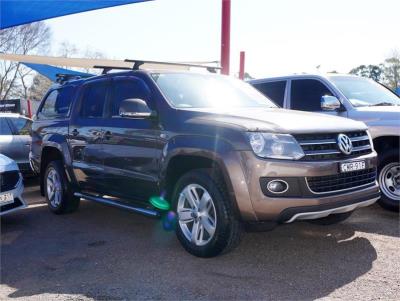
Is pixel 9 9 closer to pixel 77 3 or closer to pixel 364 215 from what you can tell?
pixel 77 3

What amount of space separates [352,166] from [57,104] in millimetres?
4598

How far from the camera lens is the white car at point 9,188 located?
5890mm

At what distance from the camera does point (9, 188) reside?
603 cm

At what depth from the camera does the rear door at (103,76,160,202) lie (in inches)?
194

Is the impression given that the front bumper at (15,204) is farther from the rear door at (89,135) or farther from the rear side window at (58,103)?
the rear side window at (58,103)

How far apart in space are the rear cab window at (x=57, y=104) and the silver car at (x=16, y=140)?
6.65 feet

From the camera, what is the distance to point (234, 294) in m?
3.63

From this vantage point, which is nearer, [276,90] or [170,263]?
[170,263]

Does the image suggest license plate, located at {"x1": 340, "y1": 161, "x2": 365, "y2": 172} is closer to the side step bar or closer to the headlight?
the headlight

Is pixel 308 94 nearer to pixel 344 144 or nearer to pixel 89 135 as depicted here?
pixel 344 144

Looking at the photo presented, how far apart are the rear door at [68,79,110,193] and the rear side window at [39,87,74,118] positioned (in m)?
0.41

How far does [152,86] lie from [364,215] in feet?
10.7

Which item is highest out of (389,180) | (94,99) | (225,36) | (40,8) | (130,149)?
(40,8)

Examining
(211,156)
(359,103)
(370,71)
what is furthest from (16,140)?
(370,71)
